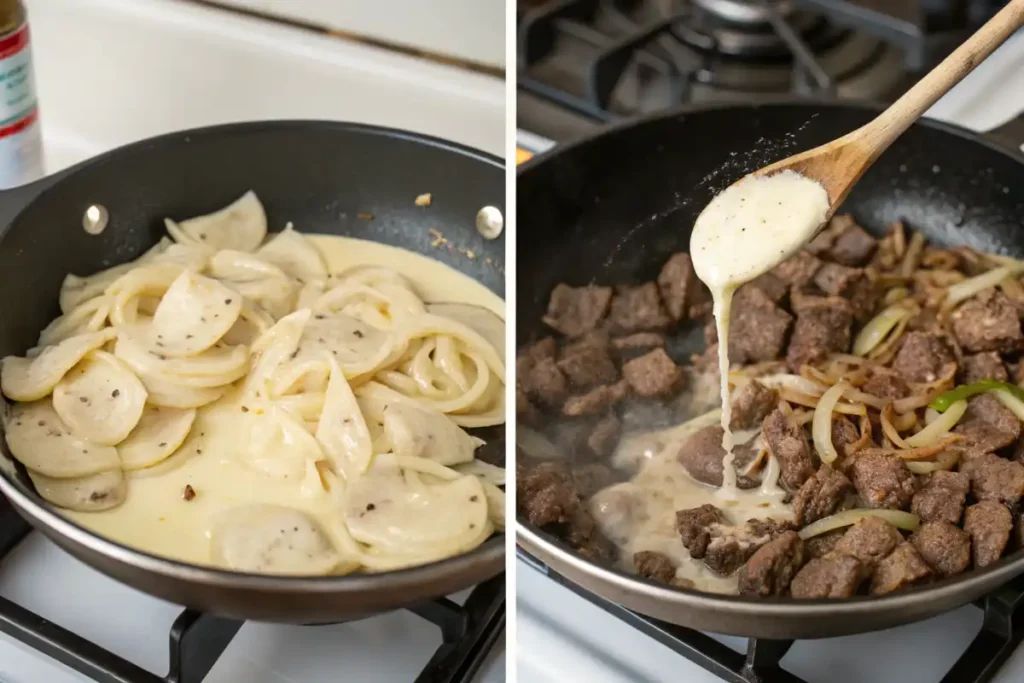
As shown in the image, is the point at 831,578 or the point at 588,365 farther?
the point at 588,365

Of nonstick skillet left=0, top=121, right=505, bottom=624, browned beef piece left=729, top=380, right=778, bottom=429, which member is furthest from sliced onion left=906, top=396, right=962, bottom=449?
nonstick skillet left=0, top=121, right=505, bottom=624

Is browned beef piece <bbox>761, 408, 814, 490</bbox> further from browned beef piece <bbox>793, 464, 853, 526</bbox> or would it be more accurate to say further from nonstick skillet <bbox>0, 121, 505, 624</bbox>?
nonstick skillet <bbox>0, 121, 505, 624</bbox>

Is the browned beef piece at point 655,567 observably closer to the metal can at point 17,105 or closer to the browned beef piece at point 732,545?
the browned beef piece at point 732,545

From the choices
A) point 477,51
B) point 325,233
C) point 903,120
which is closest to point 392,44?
point 477,51

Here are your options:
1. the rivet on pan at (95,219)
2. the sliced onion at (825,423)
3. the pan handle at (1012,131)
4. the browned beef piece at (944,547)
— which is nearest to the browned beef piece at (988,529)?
the browned beef piece at (944,547)

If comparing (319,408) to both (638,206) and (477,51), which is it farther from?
(477,51)

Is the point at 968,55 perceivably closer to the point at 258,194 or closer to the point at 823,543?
the point at 823,543

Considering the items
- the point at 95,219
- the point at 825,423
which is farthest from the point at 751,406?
the point at 95,219
